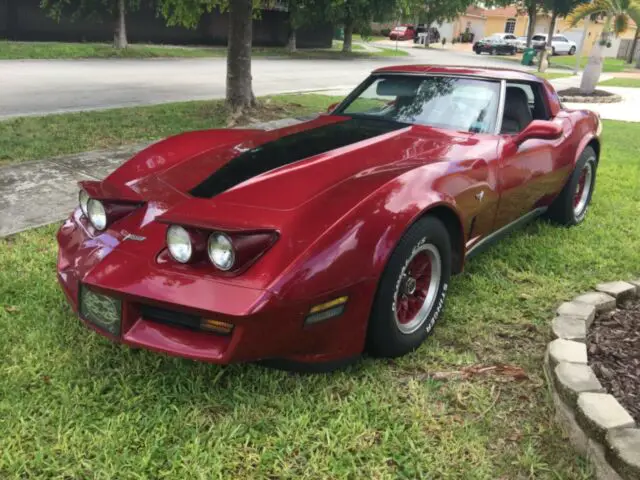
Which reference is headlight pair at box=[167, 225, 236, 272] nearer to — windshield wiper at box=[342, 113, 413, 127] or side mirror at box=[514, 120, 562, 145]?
windshield wiper at box=[342, 113, 413, 127]

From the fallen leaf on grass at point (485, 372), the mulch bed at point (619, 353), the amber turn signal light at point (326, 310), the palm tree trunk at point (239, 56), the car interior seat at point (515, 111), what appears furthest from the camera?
the palm tree trunk at point (239, 56)

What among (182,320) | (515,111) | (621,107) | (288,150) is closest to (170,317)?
(182,320)

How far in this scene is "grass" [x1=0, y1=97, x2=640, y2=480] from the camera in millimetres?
2164

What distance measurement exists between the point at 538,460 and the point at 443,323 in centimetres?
108

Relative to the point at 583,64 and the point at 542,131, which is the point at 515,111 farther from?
the point at 583,64

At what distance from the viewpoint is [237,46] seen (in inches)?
344

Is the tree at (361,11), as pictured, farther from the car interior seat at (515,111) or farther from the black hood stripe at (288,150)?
the black hood stripe at (288,150)

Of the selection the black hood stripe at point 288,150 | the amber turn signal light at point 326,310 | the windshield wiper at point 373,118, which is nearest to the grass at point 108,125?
the windshield wiper at point 373,118

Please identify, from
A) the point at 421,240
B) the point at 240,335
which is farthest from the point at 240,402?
the point at 421,240

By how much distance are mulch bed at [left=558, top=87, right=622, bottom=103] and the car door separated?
12.0 meters

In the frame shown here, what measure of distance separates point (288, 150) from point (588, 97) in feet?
47.9

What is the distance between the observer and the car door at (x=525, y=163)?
3559 mm

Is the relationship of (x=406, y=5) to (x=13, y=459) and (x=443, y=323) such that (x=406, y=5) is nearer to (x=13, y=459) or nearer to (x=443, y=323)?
(x=443, y=323)

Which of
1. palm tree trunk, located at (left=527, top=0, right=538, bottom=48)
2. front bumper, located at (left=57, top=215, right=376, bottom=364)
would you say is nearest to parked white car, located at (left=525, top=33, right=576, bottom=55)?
palm tree trunk, located at (left=527, top=0, right=538, bottom=48)
